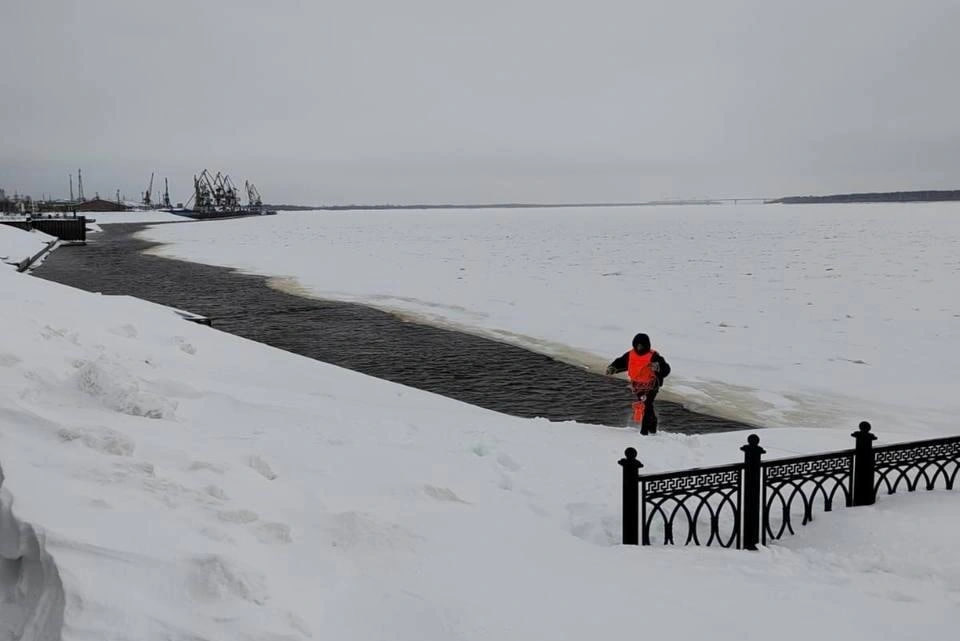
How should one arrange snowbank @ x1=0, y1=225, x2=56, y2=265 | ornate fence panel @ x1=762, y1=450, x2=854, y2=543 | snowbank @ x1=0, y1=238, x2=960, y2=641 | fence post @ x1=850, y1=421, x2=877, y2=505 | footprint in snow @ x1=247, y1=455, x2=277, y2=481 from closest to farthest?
snowbank @ x1=0, y1=238, x2=960, y2=641 → ornate fence panel @ x1=762, y1=450, x2=854, y2=543 → footprint in snow @ x1=247, y1=455, x2=277, y2=481 → fence post @ x1=850, y1=421, x2=877, y2=505 → snowbank @ x1=0, y1=225, x2=56, y2=265

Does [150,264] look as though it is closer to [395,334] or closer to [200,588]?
[395,334]

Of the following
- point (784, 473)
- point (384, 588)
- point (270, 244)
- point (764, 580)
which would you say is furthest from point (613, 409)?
point (270, 244)

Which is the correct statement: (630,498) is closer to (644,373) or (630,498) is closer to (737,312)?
(644,373)

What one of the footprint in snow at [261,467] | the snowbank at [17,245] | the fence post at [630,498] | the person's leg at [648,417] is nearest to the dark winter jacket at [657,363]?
the person's leg at [648,417]

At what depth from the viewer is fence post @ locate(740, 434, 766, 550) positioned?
19.9 ft

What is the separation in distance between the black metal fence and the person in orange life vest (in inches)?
93.3

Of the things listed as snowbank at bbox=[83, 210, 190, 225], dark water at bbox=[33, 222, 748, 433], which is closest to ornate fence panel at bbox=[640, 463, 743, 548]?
dark water at bbox=[33, 222, 748, 433]

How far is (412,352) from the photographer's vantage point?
16781 millimetres

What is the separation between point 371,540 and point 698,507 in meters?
2.73

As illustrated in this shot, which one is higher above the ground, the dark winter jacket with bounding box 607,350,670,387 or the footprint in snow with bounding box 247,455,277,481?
the dark winter jacket with bounding box 607,350,670,387

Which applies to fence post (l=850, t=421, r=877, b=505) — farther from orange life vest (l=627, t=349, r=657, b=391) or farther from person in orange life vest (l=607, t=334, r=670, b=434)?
orange life vest (l=627, t=349, r=657, b=391)

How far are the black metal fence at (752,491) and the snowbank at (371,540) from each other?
0.24m

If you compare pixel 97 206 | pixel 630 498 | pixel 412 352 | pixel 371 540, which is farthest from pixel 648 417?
pixel 97 206

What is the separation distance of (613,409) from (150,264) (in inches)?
1377
